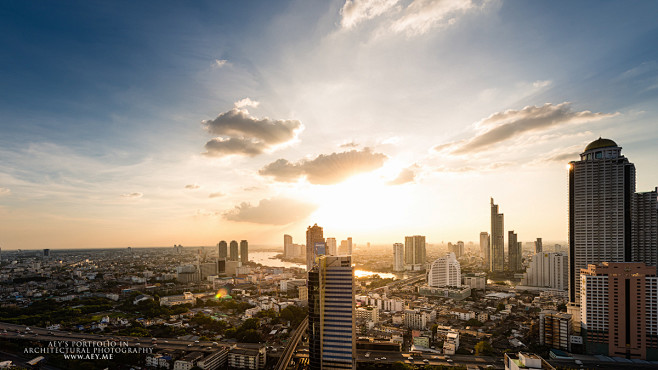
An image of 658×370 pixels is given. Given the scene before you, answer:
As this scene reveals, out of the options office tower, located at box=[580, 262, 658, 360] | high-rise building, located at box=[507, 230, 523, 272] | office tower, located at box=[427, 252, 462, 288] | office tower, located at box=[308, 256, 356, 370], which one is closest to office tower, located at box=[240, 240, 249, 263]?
office tower, located at box=[427, 252, 462, 288]

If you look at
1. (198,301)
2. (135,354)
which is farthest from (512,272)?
(135,354)

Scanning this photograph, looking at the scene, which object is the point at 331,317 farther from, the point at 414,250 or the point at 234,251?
the point at 234,251

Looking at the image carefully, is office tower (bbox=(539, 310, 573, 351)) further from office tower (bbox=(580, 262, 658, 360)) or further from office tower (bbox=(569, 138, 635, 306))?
office tower (bbox=(569, 138, 635, 306))

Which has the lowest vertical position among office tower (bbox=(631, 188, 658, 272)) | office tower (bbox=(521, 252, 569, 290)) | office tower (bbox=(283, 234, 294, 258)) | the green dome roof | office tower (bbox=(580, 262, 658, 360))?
office tower (bbox=(283, 234, 294, 258))

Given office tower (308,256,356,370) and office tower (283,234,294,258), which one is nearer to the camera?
office tower (308,256,356,370)

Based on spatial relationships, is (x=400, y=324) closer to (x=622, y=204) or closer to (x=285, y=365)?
(x=285, y=365)

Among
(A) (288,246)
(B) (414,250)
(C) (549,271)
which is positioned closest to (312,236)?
(B) (414,250)
